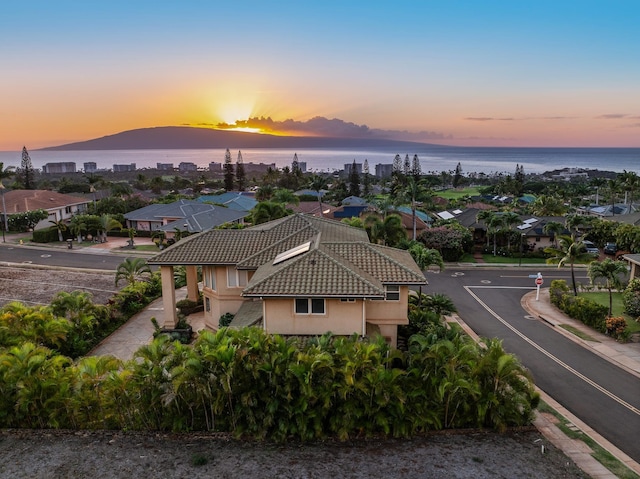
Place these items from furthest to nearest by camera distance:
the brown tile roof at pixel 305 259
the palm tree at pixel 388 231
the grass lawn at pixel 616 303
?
the palm tree at pixel 388 231
the grass lawn at pixel 616 303
the brown tile roof at pixel 305 259

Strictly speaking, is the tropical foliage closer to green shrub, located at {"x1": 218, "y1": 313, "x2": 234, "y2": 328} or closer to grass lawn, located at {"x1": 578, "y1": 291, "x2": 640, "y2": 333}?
green shrub, located at {"x1": 218, "y1": 313, "x2": 234, "y2": 328}

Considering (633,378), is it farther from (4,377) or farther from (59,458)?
(4,377)

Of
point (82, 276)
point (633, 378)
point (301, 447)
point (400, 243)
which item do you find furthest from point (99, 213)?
point (633, 378)

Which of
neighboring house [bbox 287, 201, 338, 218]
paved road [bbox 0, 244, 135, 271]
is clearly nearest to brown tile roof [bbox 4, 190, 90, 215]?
paved road [bbox 0, 244, 135, 271]

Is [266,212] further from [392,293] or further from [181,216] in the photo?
[392,293]

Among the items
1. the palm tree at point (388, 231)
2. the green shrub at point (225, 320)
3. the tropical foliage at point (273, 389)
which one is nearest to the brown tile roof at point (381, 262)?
the tropical foliage at point (273, 389)

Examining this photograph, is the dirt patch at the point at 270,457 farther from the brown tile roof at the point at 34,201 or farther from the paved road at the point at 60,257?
the brown tile roof at the point at 34,201
